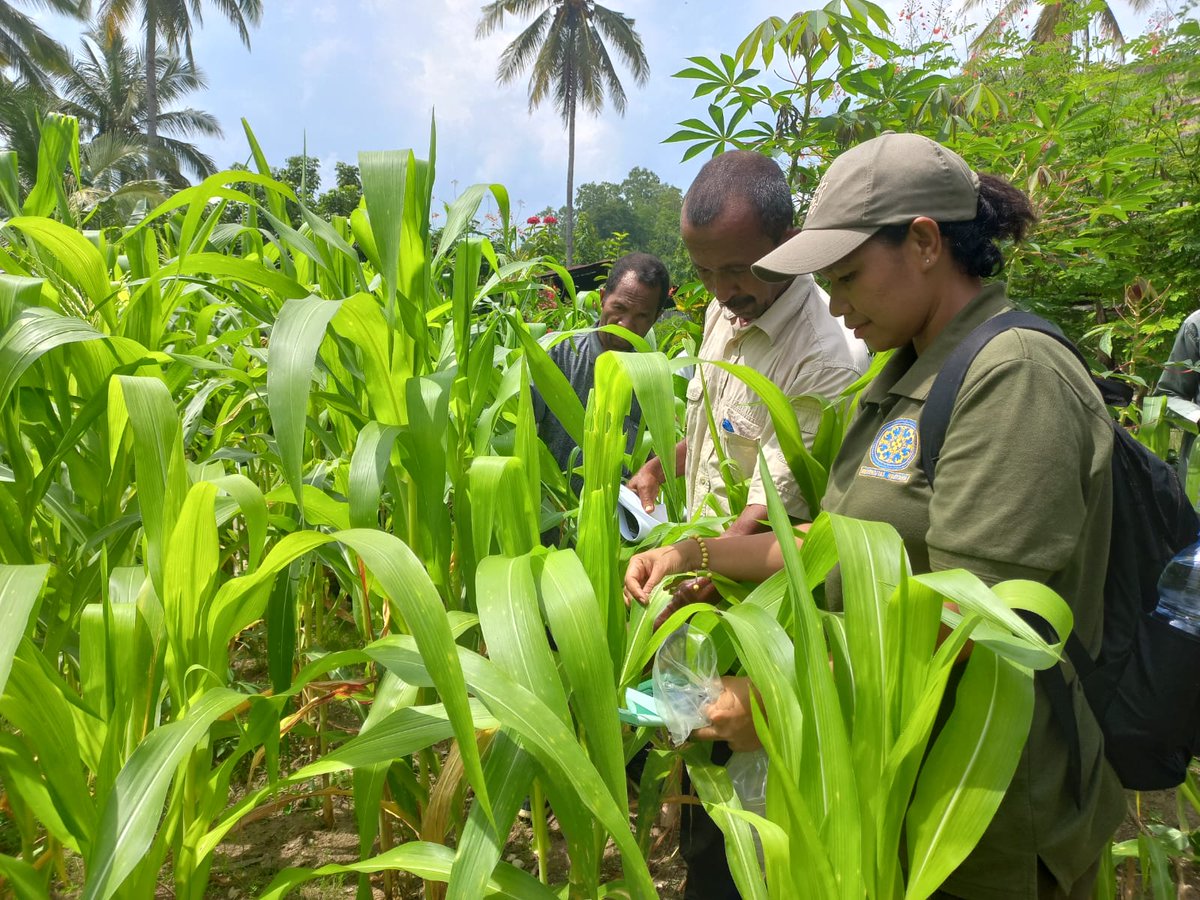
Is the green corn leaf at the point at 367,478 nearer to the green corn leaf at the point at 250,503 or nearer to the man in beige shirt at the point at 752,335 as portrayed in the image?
the green corn leaf at the point at 250,503

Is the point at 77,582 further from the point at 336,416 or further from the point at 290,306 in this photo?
the point at 290,306

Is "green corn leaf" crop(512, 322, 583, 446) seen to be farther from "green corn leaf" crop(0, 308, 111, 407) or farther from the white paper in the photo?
"green corn leaf" crop(0, 308, 111, 407)

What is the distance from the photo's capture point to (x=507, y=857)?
1.53m

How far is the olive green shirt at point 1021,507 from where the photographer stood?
0.76 metres

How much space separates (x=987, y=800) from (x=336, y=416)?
0.96 m

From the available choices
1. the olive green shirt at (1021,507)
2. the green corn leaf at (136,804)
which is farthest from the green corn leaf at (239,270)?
the olive green shirt at (1021,507)

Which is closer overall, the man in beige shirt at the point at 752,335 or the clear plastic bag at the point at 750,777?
the clear plastic bag at the point at 750,777

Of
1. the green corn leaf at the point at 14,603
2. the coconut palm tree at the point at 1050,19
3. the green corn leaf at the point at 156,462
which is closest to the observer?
the green corn leaf at the point at 14,603

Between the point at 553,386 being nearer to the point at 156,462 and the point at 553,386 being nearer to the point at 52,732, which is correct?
the point at 156,462

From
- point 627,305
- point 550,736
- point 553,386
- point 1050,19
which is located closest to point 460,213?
point 553,386

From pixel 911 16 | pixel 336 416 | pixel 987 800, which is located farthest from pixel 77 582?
pixel 911 16

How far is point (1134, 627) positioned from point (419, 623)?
0.74 m

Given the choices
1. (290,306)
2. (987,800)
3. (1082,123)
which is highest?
(1082,123)

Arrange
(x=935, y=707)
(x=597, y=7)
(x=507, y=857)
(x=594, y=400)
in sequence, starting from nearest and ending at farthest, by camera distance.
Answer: (x=935, y=707) < (x=594, y=400) < (x=507, y=857) < (x=597, y=7)
